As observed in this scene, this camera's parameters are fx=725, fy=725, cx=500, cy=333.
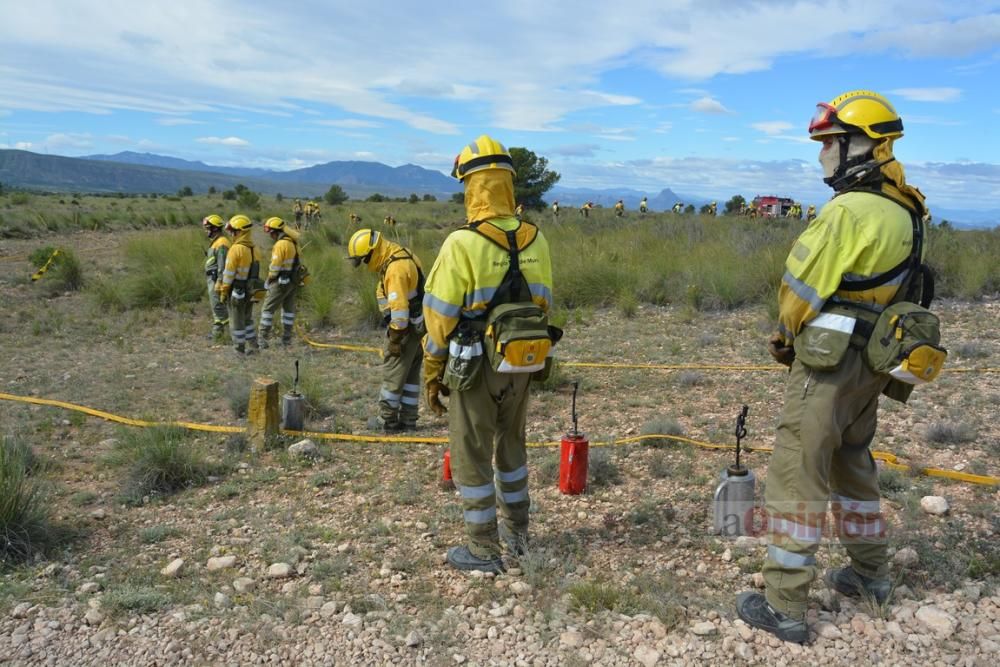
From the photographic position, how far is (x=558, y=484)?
4.86 metres

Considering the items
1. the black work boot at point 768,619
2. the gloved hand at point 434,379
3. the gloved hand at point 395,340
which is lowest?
the black work boot at point 768,619

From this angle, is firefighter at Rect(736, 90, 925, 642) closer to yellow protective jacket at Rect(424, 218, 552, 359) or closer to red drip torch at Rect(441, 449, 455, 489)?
yellow protective jacket at Rect(424, 218, 552, 359)

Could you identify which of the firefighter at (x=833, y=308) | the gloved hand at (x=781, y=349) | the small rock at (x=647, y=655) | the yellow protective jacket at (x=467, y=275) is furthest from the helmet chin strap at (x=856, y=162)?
the small rock at (x=647, y=655)

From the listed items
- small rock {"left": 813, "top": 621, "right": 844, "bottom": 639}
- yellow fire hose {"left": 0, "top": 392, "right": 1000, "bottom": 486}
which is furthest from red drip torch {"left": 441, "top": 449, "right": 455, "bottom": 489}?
small rock {"left": 813, "top": 621, "right": 844, "bottom": 639}

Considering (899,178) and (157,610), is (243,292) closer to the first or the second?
(157,610)

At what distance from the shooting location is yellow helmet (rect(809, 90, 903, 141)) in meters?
2.76

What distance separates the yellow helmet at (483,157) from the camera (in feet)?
11.3

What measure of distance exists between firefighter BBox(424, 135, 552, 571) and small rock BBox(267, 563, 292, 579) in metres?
0.84

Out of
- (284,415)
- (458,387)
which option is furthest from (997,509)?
(284,415)

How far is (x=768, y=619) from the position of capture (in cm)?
303

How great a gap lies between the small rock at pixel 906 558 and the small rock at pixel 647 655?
1.50 meters

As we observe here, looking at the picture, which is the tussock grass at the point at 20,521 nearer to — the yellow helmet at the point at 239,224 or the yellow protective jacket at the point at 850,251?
the yellow protective jacket at the point at 850,251

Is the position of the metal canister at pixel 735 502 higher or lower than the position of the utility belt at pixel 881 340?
lower

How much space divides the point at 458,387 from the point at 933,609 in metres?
2.27
